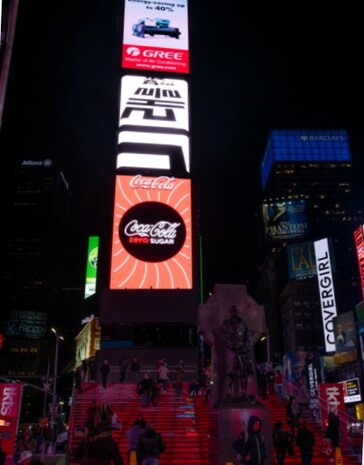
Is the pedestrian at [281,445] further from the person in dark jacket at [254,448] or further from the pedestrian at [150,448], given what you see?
the pedestrian at [150,448]

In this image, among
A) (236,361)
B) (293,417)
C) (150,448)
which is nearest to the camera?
(150,448)

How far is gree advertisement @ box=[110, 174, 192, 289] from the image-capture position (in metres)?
39.2

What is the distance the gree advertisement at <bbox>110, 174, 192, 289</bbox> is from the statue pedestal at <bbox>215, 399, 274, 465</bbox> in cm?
2334

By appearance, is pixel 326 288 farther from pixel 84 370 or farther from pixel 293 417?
pixel 293 417

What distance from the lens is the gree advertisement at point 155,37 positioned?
46.7 meters

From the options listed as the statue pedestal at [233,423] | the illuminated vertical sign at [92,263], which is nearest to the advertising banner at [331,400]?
the statue pedestal at [233,423]

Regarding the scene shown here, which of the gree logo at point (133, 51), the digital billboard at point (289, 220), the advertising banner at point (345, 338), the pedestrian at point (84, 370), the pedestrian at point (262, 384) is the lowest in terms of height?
the pedestrian at point (262, 384)

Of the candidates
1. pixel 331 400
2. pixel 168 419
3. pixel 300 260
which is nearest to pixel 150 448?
pixel 168 419

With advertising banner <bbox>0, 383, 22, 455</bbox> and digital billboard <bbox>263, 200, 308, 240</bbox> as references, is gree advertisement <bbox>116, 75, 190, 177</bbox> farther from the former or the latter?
digital billboard <bbox>263, 200, 308, 240</bbox>

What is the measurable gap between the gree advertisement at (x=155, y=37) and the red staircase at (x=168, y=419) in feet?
104

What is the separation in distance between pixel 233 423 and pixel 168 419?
470cm

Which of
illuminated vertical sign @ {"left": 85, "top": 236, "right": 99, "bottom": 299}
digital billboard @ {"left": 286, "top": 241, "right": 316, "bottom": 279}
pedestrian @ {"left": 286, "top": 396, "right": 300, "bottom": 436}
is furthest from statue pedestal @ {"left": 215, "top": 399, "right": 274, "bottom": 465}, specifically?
digital billboard @ {"left": 286, "top": 241, "right": 316, "bottom": 279}

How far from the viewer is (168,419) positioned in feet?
64.3

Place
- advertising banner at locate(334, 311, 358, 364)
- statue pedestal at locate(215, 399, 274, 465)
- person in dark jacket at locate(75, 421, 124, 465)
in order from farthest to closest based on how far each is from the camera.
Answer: advertising banner at locate(334, 311, 358, 364)
statue pedestal at locate(215, 399, 274, 465)
person in dark jacket at locate(75, 421, 124, 465)
